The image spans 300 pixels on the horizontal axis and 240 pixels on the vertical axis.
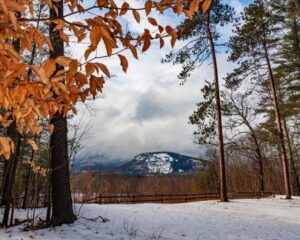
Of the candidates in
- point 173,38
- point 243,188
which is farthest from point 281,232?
point 243,188

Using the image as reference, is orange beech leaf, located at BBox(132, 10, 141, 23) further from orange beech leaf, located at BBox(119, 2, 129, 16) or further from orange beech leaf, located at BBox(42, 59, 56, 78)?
orange beech leaf, located at BBox(42, 59, 56, 78)

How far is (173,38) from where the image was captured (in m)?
1.67

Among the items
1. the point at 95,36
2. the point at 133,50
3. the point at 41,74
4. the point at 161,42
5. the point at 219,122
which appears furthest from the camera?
the point at 219,122

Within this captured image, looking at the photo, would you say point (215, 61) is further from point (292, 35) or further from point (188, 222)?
point (188, 222)

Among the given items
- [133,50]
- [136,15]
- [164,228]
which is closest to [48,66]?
[133,50]

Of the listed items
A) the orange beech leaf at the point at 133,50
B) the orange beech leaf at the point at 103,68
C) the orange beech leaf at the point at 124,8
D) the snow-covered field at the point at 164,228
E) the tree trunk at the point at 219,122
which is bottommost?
the snow-covered field at the point at 164,228

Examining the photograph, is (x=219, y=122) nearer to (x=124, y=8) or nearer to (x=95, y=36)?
(x=124, y=8)

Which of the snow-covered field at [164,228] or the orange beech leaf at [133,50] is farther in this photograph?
the snow-covered field at [164,228]

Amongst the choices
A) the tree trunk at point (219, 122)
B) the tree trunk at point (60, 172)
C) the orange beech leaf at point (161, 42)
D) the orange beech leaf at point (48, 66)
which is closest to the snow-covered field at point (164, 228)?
the tree trunk at point (60, 172)

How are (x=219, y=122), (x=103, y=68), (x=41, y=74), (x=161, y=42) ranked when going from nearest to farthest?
(x=41, y=74)
(x=103, y=68)
(x=161, y=42)
(x=219, y=122)

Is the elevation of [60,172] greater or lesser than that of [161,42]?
lesser

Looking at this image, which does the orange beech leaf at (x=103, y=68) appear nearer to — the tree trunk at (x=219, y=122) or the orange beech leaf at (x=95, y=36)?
the orange beech leaf at (x=95, y=36)

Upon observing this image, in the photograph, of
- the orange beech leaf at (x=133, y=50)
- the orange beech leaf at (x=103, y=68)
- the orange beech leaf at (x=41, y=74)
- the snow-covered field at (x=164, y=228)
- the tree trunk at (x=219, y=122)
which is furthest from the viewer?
the tree trunk at (x=219, y=122)

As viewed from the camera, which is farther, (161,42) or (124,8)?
(161,42)
